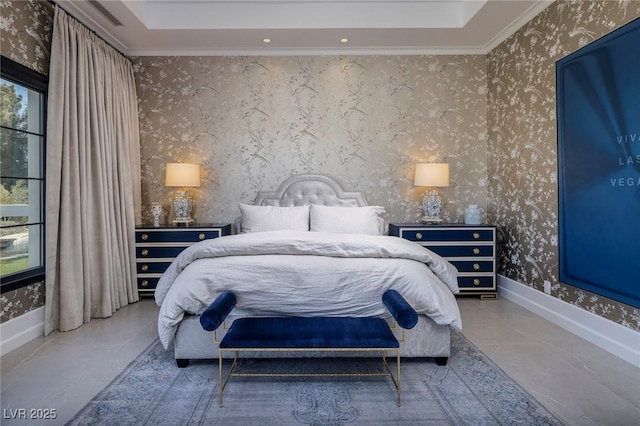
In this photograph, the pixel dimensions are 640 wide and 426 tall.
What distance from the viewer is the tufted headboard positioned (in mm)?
4430

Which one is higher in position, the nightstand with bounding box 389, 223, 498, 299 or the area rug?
the nightstand with bounding box 389, 223, 498, 299

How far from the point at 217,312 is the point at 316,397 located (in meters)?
0.72

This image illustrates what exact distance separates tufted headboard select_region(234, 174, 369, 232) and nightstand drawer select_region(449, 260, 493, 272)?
1.27 m

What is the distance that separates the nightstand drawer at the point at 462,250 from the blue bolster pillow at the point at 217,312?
2511 mm

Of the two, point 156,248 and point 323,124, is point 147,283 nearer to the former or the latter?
point 156,248

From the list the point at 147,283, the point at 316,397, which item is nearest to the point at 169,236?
the point at 147,283

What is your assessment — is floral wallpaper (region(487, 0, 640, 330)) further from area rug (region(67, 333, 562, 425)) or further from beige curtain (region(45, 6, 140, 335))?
beige curtain (region(45, 6, 140, 335))

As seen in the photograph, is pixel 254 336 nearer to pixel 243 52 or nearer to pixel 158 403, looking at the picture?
pixel 158 403

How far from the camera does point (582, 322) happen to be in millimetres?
2912

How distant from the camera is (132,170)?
4.23m

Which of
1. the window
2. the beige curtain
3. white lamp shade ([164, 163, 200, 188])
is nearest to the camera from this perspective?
the window

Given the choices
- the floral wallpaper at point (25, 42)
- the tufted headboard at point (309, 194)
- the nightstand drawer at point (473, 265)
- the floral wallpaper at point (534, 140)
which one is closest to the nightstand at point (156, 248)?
the tufted headboard at point (309, 194)

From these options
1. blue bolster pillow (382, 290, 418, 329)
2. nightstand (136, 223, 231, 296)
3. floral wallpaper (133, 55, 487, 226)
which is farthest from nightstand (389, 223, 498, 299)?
nightstand (136, 223, 231, 296)

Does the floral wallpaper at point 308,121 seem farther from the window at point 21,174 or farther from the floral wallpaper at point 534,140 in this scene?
the window at point 21,174
